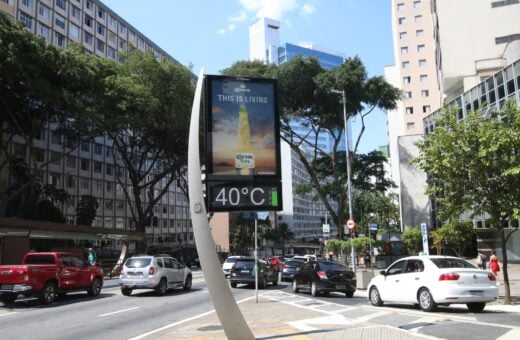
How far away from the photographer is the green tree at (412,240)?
40.6 metres

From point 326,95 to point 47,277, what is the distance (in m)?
28.2

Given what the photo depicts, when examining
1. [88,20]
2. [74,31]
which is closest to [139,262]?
[74,31]

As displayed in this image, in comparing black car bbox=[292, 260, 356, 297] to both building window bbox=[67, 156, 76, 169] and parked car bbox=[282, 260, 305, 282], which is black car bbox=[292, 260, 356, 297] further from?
building window bbox=[67, 156, 76, 169]

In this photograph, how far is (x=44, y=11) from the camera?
200ft

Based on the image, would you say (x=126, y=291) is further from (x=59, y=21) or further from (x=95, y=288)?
(x=59, y=21)

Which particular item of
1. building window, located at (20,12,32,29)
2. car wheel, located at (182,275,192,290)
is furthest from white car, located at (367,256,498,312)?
building window, located at (20,12,32,29)

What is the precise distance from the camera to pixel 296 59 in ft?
138

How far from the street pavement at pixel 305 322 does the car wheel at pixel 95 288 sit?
6731mm

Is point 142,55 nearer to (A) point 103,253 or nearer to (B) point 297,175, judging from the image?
(A) point 103,253

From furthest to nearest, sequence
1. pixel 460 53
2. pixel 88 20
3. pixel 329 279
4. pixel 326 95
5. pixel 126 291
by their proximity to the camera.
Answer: pixel 88 20, pixel 460 53, pixel 326 95, pixel 126 291, pixel 329 279

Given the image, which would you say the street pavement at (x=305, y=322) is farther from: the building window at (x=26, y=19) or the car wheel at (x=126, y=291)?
the building window at (x=26, y=19)

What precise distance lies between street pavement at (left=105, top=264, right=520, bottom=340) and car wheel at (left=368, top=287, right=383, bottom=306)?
0.52m

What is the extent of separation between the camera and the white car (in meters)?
13.8

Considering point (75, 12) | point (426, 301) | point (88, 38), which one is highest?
point (75, 12)
